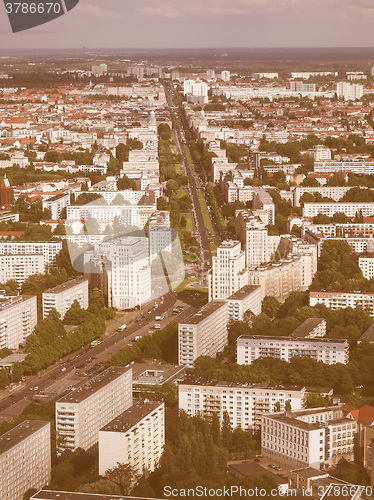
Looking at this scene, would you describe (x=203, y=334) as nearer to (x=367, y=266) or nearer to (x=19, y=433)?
(x=19, y=433)

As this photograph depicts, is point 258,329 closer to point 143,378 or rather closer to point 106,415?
point 143,378

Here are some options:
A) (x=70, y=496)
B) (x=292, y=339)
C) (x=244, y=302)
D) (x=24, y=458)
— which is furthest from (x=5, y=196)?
(x=70, y=496)

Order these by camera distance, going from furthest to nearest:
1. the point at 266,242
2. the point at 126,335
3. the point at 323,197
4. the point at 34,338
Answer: the point at 323,197, the point at 266,242, the point at 126,335, the point at 34,338

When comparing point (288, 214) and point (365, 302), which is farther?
point (288, 214)

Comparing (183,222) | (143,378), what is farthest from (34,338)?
(183,222)

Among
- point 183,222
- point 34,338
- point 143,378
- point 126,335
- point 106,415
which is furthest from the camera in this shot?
point 183,222

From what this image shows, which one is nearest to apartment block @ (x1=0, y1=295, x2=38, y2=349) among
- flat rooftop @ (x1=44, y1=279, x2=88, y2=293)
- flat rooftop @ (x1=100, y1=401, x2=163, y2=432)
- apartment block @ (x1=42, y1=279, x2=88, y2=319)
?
apartment block @ (x1=42, y1=279, x2=88, y2=319)
